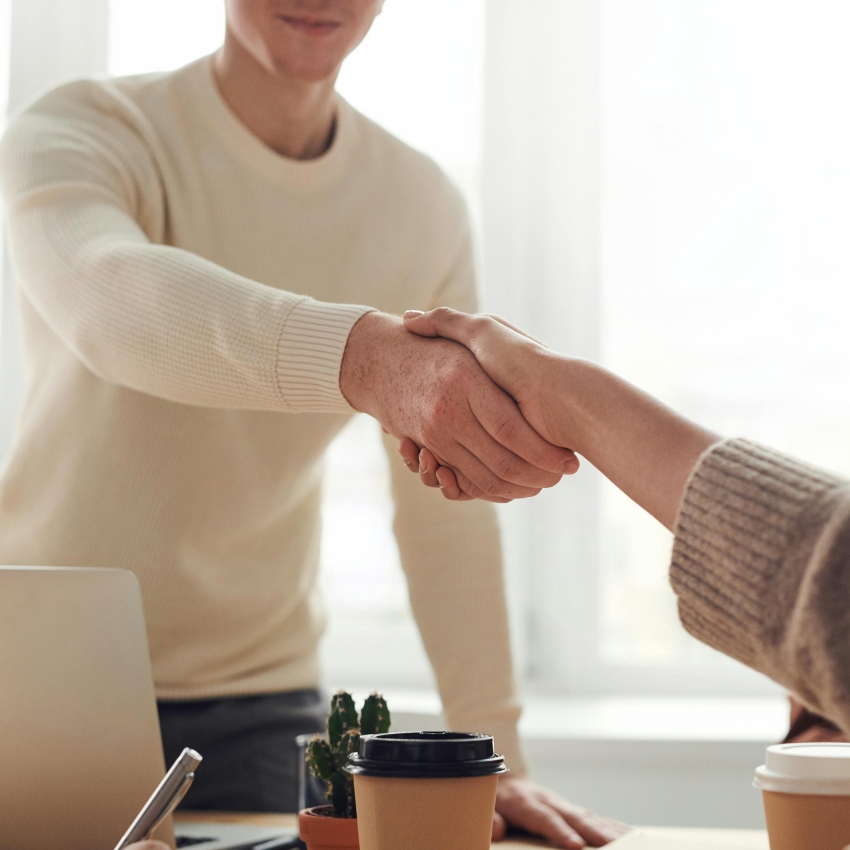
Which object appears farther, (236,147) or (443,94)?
(443,94)

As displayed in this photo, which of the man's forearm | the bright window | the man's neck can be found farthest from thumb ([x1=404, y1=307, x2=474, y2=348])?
the bright window

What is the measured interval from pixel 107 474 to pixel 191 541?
137mm

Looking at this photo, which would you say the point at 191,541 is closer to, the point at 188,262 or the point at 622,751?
the point at 188,262

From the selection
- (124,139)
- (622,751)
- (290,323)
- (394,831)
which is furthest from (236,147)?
(622,751)

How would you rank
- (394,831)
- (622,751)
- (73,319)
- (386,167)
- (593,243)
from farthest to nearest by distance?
(593,243), (622,751), (386,167), (73,319), (394,831)

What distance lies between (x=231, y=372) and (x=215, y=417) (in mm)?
358

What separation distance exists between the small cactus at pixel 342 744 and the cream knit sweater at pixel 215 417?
425mm

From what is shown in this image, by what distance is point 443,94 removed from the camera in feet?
7.49

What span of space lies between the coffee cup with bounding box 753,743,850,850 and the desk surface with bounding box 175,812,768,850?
0.16 meters

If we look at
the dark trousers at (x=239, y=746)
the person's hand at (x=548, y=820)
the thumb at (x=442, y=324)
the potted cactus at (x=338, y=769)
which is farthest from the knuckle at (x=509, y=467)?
the dark trousers at (x=239, y=746)

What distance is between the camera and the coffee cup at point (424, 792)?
2.05 feet

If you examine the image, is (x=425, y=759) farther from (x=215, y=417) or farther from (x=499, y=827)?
(x=215, y=417)

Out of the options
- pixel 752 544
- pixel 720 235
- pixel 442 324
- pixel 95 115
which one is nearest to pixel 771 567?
pixel 752 544

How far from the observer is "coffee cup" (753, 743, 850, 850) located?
2.25 ft
